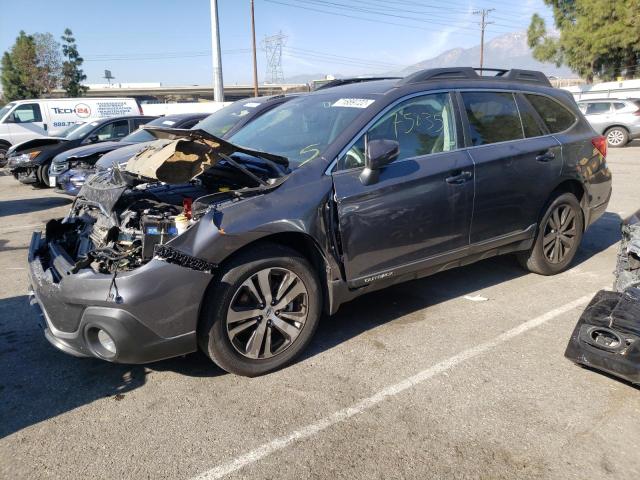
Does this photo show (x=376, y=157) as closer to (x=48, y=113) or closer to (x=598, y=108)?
(x=48, y=113)

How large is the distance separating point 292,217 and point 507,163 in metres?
2.10

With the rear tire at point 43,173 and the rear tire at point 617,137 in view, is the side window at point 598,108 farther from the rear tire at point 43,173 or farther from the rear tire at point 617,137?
the rear tire at point 43,173

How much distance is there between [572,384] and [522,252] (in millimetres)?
1974

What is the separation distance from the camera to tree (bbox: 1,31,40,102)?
44.1 meters

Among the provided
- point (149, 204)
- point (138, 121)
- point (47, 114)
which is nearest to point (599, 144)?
point (149, 204)

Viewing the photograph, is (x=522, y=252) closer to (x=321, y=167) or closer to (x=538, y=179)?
(x=538, y=179)

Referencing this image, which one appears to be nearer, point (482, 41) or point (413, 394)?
point (413, 394)

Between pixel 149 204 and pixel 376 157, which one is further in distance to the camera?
pixel 149 204

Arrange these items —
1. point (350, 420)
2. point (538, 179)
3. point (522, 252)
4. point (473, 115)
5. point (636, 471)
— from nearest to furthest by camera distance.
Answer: point (636, 471) → point (350, 420) → point (473, 115) → point (538, 179) → point (522, 252)

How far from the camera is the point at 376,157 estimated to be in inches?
129

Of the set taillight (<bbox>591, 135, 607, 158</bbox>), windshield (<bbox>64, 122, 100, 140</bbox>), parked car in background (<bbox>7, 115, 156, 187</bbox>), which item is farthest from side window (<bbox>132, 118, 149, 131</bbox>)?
taillight (<bbox>591, 135, 607, 158</bbox>)

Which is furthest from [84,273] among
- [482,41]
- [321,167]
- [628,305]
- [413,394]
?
[482,41]

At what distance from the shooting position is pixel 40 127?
55.7 feet

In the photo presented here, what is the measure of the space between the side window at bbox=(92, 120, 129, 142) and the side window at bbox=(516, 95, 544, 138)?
383 inches
